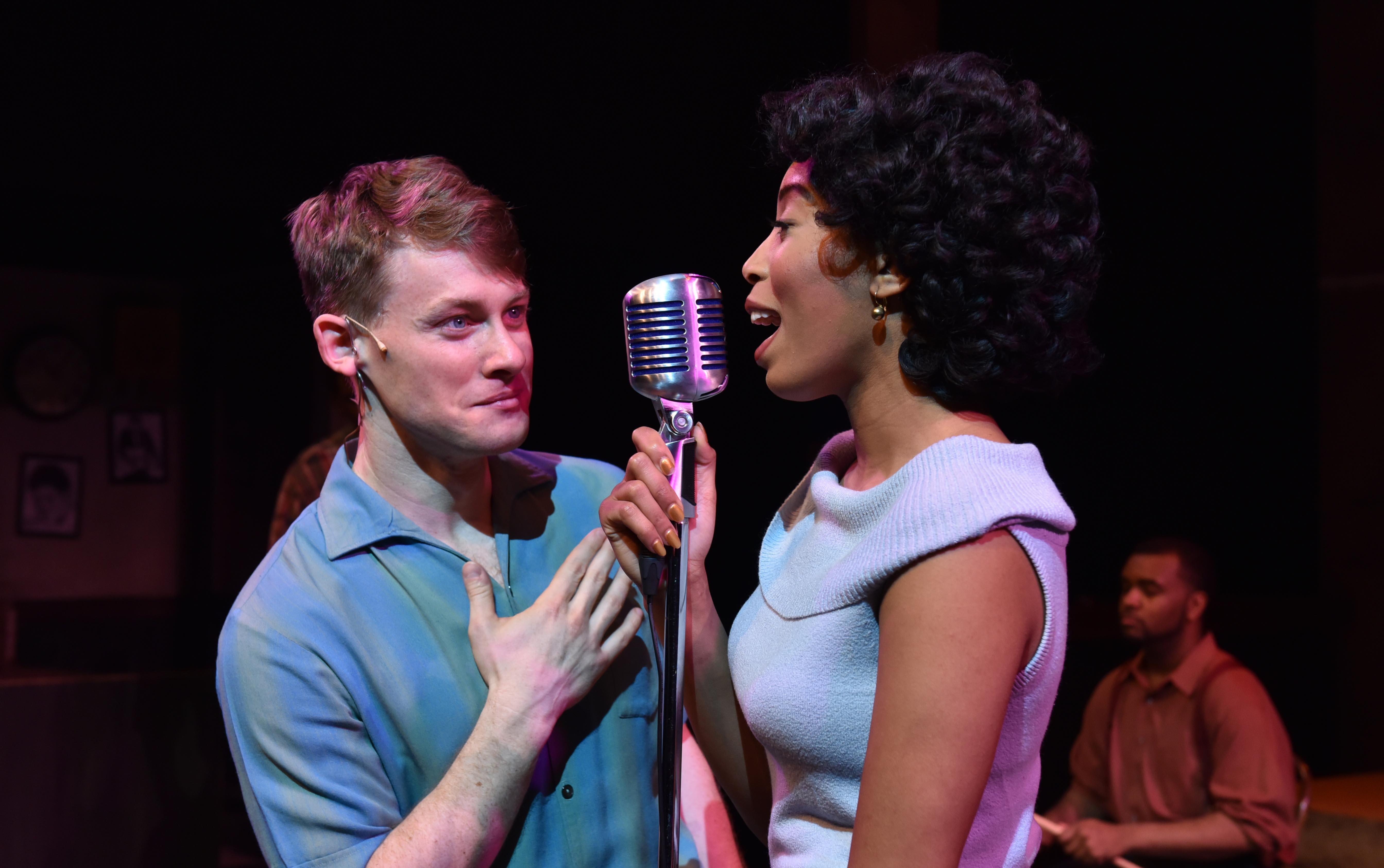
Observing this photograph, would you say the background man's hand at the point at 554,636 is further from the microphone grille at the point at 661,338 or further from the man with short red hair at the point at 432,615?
the microphone grille at the point at 661,338

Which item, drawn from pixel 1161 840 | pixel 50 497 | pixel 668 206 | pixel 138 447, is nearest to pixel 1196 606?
pixel 1161 840

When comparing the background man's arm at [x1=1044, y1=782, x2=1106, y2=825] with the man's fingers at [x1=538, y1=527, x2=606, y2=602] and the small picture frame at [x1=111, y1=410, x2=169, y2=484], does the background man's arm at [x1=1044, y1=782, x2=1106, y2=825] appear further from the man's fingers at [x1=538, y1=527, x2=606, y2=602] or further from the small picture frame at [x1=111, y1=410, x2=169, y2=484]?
the small picture frame at [x1=111, y1=410, x2=169, y2=484]

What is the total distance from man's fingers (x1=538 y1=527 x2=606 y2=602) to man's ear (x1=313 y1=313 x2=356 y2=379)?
1.33ft

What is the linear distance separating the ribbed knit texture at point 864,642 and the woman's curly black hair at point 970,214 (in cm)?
10

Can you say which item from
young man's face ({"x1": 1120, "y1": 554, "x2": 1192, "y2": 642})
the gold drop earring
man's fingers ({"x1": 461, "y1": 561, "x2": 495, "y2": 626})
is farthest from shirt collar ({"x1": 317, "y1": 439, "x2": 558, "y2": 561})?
young man's face ({"x1": 1120, "y1": 554, "x2": 1192, "y2": 642})

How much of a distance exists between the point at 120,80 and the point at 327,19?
0.56 m

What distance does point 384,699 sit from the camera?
1.40m

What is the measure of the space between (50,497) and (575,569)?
5378mm

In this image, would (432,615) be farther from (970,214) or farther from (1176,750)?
(1176,750)

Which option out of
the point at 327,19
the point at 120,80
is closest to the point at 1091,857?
the point at 327,19

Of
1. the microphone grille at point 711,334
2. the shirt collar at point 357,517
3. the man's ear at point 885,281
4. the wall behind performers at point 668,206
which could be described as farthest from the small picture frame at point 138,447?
the man's ear at point 885,281

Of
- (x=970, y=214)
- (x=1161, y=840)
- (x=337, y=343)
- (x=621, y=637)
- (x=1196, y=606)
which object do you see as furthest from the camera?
(x=1196, y=606)

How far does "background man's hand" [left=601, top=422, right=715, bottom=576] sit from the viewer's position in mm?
1233

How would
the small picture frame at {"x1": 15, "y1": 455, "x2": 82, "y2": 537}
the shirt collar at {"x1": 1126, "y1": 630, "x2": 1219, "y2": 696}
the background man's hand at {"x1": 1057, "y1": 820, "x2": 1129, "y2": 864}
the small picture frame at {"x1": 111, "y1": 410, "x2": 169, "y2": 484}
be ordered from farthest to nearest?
the small picture frame at {"x1": 111, "y1": 410, "x2": 169, "y2": 484}
the small picture frame at {"x1": 15, "y1": 455, "x2": 82, "y2": 537}
the shirt collar at {"x1": 1126, "y1": 630, "x2": 1219, "y2": 696}
the background man's hand at {"x1": 1057, "y1": 820, "x2": 1129, "y2": 864}
